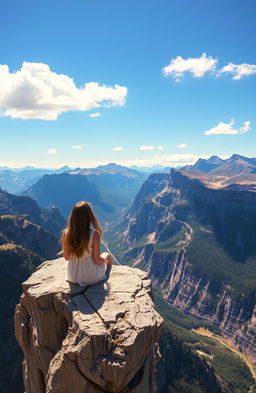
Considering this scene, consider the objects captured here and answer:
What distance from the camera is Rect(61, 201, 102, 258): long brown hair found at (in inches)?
610

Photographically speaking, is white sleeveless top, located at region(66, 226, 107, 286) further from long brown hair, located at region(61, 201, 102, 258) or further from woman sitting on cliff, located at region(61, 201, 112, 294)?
long brown hair, located at region(61, 201, 102, 258)

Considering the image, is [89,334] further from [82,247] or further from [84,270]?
[82,247]

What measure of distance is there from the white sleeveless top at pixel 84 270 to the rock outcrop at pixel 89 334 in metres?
0.58

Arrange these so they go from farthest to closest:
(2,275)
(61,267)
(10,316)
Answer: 1. (2,275)
2. (10,316)
3. (61,267)

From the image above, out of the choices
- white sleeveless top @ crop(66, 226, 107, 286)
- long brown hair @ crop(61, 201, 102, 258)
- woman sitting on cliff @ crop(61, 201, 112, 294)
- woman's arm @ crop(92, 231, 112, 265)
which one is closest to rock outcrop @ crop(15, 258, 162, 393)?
white sleeveless top @ crop(66, 226, 107, 286)

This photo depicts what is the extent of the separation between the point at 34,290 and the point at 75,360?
5.67 m

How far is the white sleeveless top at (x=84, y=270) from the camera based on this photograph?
1641 cm

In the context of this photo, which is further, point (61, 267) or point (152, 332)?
point (61, 267)

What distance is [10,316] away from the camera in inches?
4968

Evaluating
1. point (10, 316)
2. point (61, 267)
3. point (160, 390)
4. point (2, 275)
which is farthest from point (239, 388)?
point (61, 267)

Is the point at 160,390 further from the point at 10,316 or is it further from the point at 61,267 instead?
the point at 61,267

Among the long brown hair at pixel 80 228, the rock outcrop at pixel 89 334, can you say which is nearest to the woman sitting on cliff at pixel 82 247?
the long brown hair at pixel 80 228

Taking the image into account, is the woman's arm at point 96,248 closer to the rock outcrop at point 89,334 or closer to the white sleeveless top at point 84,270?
the white sleeveless top at point 84,270

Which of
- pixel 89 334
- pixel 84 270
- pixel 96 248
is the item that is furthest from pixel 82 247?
pixel 89 334
